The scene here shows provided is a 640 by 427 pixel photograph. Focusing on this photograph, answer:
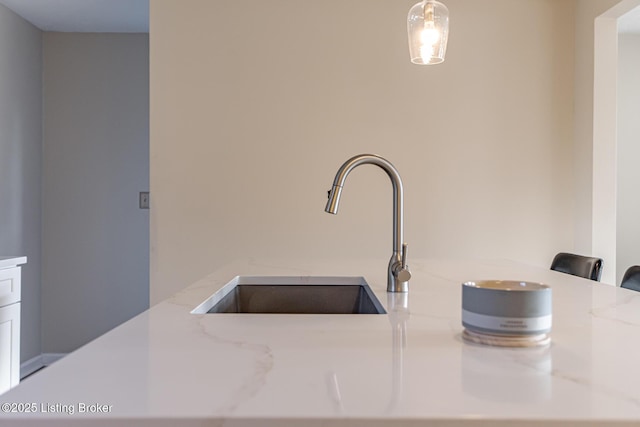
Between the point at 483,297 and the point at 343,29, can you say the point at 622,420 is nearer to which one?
the point at 483,297

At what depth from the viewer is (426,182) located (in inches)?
122

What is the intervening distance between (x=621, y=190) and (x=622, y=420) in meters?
3.93

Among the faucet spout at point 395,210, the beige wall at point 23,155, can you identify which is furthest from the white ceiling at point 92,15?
the faucet spout at point 395,210

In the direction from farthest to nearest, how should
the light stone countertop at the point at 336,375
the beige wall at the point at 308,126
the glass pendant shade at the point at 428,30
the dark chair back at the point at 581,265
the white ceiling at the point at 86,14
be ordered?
the white ceiling at the point at 86,14, the beige wall at the point at 308,126, the dark chair back at the point at 581,265, the glass pendant shade at the point at 428,30, the light stone countertop at the point at 336,375

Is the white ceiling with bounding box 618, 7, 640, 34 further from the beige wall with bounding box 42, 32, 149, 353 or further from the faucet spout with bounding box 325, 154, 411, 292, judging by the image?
the beige wall with bounding box 42, 32, 149, 353

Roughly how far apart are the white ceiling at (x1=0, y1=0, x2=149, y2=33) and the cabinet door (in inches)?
75.6

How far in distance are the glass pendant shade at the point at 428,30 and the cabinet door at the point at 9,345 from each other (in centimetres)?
211

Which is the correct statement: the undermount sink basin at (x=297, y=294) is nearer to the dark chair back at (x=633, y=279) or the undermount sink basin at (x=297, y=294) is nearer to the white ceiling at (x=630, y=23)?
the dark chair back at (x=633, y=279)

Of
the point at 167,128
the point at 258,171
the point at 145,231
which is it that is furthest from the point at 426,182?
the point at 145,231

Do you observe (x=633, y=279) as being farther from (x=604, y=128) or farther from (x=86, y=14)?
(x=86, y=14)

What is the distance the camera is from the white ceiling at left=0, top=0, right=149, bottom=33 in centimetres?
328

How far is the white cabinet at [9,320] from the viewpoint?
7.77 ft

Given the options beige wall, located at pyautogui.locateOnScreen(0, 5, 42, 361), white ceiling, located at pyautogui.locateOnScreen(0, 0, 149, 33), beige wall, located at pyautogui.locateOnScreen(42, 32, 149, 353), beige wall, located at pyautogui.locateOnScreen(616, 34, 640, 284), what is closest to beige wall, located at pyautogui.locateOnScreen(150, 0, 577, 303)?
white ceiling, located at pyautogui.locateOnScreen(0, 0, 149, 33)

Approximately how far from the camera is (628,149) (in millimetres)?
3830
